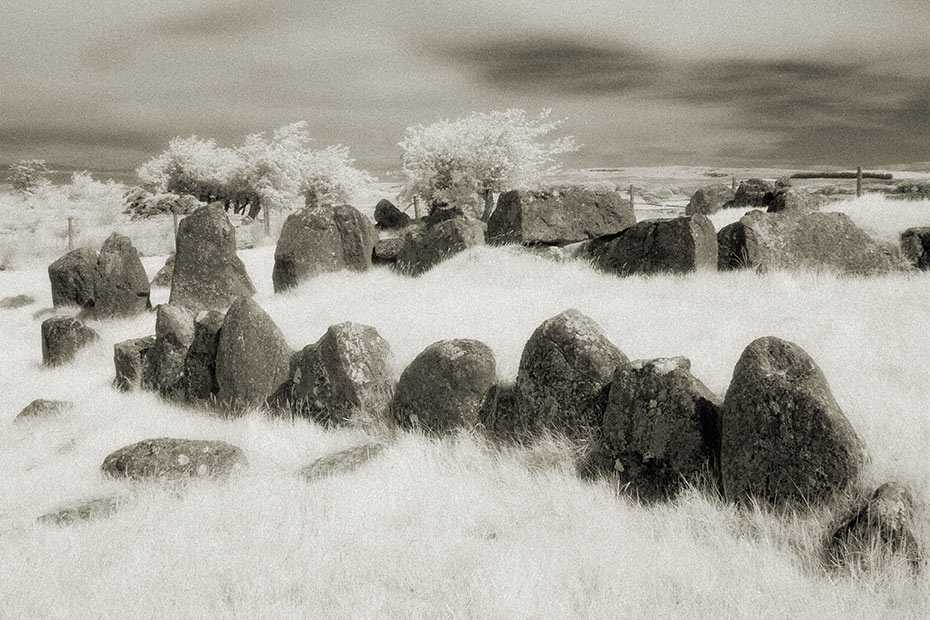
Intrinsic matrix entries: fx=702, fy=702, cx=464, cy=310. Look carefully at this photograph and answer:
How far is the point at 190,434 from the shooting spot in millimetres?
8484

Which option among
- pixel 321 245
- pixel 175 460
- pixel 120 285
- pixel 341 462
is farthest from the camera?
pixel 120 285

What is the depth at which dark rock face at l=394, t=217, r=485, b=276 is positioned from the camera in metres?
14.6

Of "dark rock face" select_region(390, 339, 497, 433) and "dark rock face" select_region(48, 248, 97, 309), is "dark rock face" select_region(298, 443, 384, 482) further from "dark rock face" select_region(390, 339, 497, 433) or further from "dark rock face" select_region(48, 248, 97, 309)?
"dark rock face" select_region(48, 248, 97, 309)

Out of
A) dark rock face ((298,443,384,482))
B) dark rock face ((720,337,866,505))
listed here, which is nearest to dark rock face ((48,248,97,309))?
dark rock face ((298,443,384,482))

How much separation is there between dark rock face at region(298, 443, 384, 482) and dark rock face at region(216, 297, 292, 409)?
224 cm

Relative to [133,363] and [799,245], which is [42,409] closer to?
[133,363]

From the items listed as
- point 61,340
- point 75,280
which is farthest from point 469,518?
point 75,280

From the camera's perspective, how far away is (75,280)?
639 inches

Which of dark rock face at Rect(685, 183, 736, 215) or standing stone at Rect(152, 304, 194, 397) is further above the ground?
dark rock face at Rect(685, 183, 736, 215)

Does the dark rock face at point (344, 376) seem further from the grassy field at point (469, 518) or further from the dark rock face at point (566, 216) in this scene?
the dark rock face at point (566, 216)

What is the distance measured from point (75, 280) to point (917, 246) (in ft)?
57.8

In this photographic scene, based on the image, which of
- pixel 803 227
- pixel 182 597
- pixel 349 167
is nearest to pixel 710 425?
pixel 182 597

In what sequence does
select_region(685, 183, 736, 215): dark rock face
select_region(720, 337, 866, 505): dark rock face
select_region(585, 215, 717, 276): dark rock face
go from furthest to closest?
select_region(685, 183, 736, 215): dark rock face, select_region(585, 215, 717, 276): dark rock face, select_region(720, 337, 866, 505): dark rock face

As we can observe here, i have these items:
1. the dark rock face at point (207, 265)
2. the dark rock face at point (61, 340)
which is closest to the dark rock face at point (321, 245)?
the dark rock face at point (207, 265)
